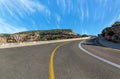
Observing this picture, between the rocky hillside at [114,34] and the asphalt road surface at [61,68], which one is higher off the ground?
the rocky hillside at [114,34]

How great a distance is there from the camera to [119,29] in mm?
41531

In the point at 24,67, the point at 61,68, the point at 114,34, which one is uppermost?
the point at 114,34

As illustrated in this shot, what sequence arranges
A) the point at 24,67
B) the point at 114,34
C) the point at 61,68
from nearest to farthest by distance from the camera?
the point at 61,68 < the point at 24,67 < the point at 114,34

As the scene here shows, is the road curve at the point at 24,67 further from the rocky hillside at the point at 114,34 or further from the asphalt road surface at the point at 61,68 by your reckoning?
the rocky hillside at the point at 114,34

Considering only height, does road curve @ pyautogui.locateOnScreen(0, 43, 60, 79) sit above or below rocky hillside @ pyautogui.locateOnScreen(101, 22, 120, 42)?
below

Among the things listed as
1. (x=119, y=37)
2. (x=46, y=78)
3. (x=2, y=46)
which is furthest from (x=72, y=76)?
(x=119, y=37)

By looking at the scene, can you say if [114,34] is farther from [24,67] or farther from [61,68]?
[24,67]

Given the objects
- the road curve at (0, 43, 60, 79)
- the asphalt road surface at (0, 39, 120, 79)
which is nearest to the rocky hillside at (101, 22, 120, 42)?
the asphalt road surface at (0, 39, 120, 79)

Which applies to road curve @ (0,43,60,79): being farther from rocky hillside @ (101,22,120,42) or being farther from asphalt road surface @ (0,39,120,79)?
rocky hillside @ (101,22,120,42)

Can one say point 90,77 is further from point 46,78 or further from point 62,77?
point 46,78

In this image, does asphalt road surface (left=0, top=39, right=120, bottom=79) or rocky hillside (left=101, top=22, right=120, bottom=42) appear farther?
rocky hillside (left=101, top=22, right=120, bottom=42)

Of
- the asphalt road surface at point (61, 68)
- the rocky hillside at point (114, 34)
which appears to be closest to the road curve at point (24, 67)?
the asphalt road surface at point (61, 68)

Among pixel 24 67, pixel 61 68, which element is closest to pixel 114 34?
pixel 61 68

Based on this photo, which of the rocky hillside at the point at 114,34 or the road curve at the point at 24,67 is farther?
the rocky hillside at the point at 114,34
